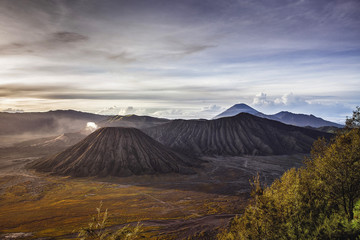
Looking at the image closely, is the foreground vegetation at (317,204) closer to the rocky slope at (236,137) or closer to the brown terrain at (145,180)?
the brown terrain at (145,180)

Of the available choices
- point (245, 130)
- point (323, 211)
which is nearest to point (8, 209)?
point (323, 211)

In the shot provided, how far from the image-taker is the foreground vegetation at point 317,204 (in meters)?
19.3

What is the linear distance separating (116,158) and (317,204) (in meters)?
80.3

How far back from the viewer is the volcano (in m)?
85.0

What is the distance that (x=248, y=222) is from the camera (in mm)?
21484

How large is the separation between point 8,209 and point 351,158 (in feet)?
216

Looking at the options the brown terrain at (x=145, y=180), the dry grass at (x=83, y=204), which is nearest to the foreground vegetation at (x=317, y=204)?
the brown terrain at (x=145, y=180)

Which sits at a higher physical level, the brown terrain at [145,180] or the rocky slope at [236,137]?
the rocky slope at [236,137]

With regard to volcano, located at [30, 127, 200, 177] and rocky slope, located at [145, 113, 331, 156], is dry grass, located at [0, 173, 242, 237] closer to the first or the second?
volcano, located at [30, 127, 200, 177]

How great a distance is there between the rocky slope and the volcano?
36.4 m

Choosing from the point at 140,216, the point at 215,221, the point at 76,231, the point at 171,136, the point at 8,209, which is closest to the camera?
the point at 76,231

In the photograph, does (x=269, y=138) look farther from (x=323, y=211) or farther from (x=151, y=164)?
(x=323, y=211)

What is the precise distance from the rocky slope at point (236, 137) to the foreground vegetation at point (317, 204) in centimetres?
10444

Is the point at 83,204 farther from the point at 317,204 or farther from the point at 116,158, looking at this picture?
the point at 317,204
